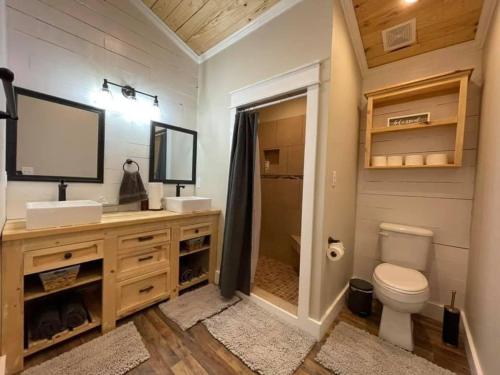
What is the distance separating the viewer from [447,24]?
64.7 inches

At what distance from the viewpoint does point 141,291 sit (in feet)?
5.77

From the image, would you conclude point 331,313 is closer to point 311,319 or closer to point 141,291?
point 311,319

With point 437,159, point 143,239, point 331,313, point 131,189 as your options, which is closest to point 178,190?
point 131,189

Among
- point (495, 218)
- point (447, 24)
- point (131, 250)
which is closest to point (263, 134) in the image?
point (447, 24)

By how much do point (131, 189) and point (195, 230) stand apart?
0.70 meters

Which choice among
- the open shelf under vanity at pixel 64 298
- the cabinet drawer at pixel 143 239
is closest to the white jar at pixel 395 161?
the cabinet drawer at pixel 143 239

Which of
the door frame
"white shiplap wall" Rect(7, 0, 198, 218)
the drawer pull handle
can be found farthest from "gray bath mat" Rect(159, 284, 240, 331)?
"white shiplap wall" Rect(7, 0, 198, 218)

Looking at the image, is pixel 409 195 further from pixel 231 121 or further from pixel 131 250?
pixel 131 250

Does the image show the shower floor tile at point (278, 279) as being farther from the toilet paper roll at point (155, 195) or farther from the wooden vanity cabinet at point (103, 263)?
the toilet paper roll at point (155, 195)

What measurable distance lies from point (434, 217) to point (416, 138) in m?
0.71

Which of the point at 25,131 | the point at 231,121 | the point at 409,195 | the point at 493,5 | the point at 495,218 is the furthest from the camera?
the point at 231,121

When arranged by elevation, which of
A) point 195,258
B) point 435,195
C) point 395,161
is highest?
point 395,161

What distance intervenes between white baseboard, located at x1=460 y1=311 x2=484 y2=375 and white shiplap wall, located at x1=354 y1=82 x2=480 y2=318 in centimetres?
29

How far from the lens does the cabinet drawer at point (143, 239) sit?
1620 mm
